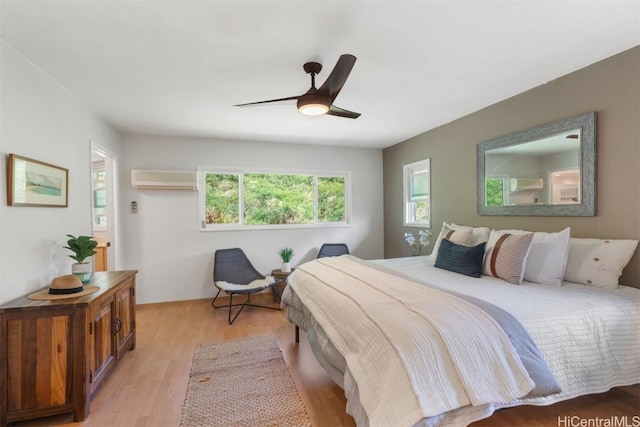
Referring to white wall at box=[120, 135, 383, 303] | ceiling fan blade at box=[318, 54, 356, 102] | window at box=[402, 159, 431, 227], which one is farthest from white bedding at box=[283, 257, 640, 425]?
white wall at box=[120, 135, 383, 303]

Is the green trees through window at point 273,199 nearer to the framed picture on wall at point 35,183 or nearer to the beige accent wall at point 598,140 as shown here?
the beige accent wall at point 598,140

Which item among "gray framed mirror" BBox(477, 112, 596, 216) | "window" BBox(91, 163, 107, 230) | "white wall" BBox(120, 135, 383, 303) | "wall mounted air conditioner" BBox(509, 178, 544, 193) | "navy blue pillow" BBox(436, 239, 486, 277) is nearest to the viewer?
"gray framed mirror" BBox(477, 112, 596, 216)

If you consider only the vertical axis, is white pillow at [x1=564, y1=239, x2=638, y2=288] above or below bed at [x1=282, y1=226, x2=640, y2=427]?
above

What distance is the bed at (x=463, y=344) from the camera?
1.23 meters

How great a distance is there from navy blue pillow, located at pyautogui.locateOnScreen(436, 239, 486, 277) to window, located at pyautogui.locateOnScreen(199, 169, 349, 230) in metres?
2.35

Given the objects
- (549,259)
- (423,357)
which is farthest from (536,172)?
(423,357)

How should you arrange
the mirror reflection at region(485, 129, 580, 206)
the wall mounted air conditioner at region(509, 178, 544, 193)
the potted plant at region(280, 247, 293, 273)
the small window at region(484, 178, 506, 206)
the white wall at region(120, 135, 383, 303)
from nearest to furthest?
1. the mirror reflection at region(485, 129, 580, 206)
2. the wall mounted air conditioner at region(509, 178, 544, 193)
3. the small window at region(484, 178, 506, 206)
4. the white wall at region(120, 135, 383, 303)
5. the potted plant at region(280, 247, 293, 273)

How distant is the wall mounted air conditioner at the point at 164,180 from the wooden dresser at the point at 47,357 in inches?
89.6

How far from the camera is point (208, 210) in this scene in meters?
4.39

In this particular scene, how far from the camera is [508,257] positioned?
2.33 metres

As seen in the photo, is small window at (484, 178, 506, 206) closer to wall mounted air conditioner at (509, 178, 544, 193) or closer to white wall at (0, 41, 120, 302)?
wall mounted air conditioner at (509, 178, 544, 193)

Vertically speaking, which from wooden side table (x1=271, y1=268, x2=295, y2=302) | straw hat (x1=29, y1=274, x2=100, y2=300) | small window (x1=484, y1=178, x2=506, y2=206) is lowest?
wooden side table (x1=271, y1=268, x2=295, y2=302)

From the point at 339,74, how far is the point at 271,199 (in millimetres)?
3095

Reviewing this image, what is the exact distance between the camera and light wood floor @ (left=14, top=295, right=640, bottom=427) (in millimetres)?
1840
